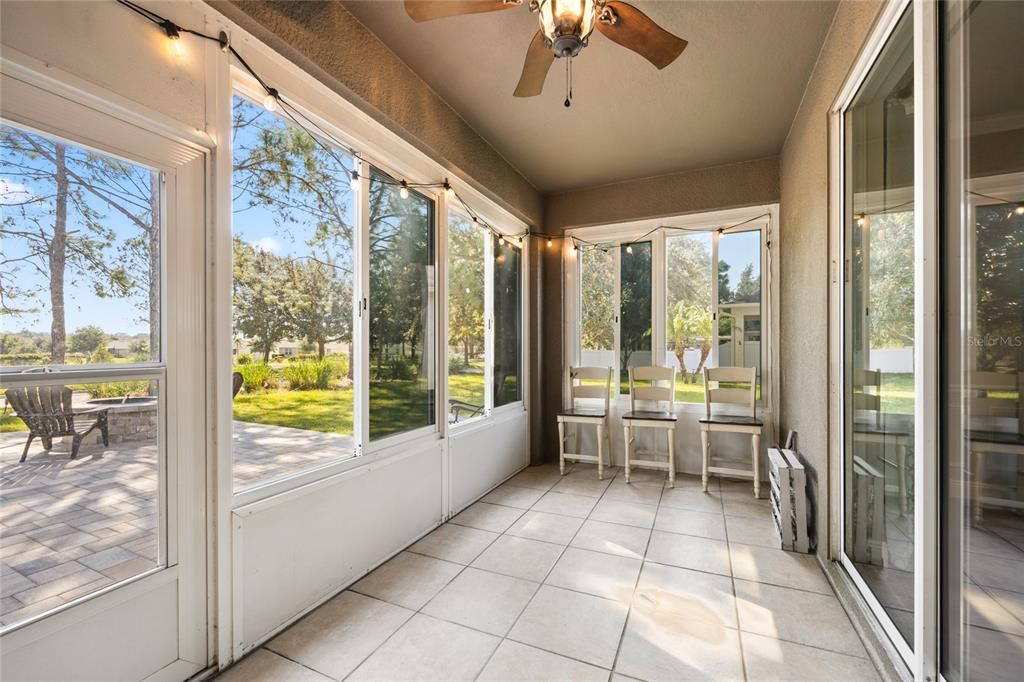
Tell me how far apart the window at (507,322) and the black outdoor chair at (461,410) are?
1.10 feet

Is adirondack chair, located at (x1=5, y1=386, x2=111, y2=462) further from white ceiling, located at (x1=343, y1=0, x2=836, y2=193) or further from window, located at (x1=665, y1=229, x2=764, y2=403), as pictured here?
window, located at (x1=665, y1=229, x2=764, y2=403)

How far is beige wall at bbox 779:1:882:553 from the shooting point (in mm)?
1974

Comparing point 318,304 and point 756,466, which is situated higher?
point 318,304

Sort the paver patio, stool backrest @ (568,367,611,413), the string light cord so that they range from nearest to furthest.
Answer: the paver patio < the string light cord < stool backrest @ (568,367,611,413)

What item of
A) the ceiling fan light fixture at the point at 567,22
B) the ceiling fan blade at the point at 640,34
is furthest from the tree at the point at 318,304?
the ceiling fan blade at the point at 640,34

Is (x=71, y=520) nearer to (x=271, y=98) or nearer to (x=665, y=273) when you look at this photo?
(x=271, y=98)

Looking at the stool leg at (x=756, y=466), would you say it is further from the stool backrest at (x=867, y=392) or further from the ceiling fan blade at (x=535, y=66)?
the ceiling fan blade at (x=535, y=66)

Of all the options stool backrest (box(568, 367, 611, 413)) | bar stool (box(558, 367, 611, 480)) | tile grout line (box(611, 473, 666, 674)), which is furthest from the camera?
stool backrest (box(568, 367, 611, 413))

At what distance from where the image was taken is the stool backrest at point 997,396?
0.98 m

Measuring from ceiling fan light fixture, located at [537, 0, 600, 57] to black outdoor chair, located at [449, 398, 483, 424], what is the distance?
7.43ft

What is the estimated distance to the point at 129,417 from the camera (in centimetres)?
136

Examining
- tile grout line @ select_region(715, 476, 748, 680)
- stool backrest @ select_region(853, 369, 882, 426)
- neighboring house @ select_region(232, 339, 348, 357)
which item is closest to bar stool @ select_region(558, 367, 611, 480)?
tile grout line @ select_region(715, 476, 748, 680)

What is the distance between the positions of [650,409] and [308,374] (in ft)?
10.5

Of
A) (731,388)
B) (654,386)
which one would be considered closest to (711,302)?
(731,388)
